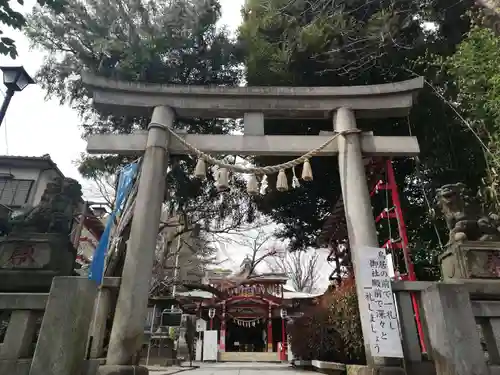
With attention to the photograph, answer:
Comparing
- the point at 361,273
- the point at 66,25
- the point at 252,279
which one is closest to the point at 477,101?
the point at 361,273

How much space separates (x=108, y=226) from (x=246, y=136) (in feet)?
9.94

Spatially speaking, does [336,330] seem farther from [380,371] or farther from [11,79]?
[11,79]

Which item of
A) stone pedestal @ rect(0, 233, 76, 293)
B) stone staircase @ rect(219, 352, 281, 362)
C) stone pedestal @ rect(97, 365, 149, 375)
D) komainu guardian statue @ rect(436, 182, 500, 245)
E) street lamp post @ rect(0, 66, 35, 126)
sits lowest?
stone staircase @ rect(219, 352, 281, 362)

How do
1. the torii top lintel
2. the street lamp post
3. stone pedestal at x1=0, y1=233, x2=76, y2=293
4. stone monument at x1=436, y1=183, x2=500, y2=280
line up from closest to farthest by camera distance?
stone pedestal at x1=0, y1=233, x2=76, y2=293 → stone monument at x1=436, y1=183, x2=500, y2=280 → the street lamp post → the torii top lintel

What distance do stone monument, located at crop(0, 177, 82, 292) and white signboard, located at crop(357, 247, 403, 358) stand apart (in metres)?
4.38

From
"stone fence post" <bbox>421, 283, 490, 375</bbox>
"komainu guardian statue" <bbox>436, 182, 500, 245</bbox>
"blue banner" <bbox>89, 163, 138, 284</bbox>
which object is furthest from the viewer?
"blue banner" <bbox>89, 163, 138, 284</bbox>

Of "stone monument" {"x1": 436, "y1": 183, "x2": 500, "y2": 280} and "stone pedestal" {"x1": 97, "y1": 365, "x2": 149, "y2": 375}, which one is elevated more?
"stone monument" {"x1": 436, "y1": 183, "x2": 500, "y2": 280}

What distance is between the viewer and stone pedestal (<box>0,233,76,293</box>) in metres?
4.78

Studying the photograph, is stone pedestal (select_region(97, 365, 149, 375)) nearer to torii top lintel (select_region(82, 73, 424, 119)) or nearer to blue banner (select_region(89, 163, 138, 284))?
blue banner (select_region(89, 163, 138, 284))

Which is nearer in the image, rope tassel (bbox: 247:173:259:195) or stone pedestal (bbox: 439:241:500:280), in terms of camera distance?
stone pedestal (bbox: 439:241:500:280)

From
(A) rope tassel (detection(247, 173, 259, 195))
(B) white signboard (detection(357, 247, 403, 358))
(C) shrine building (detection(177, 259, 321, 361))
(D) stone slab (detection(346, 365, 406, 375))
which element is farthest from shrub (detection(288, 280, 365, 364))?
(C) shrine building (detection(177, 259, 321, 361))

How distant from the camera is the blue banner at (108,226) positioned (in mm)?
5516

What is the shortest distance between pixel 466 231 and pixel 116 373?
17.8 ft

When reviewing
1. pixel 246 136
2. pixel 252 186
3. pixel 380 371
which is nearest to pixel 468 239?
pixel 380 371
